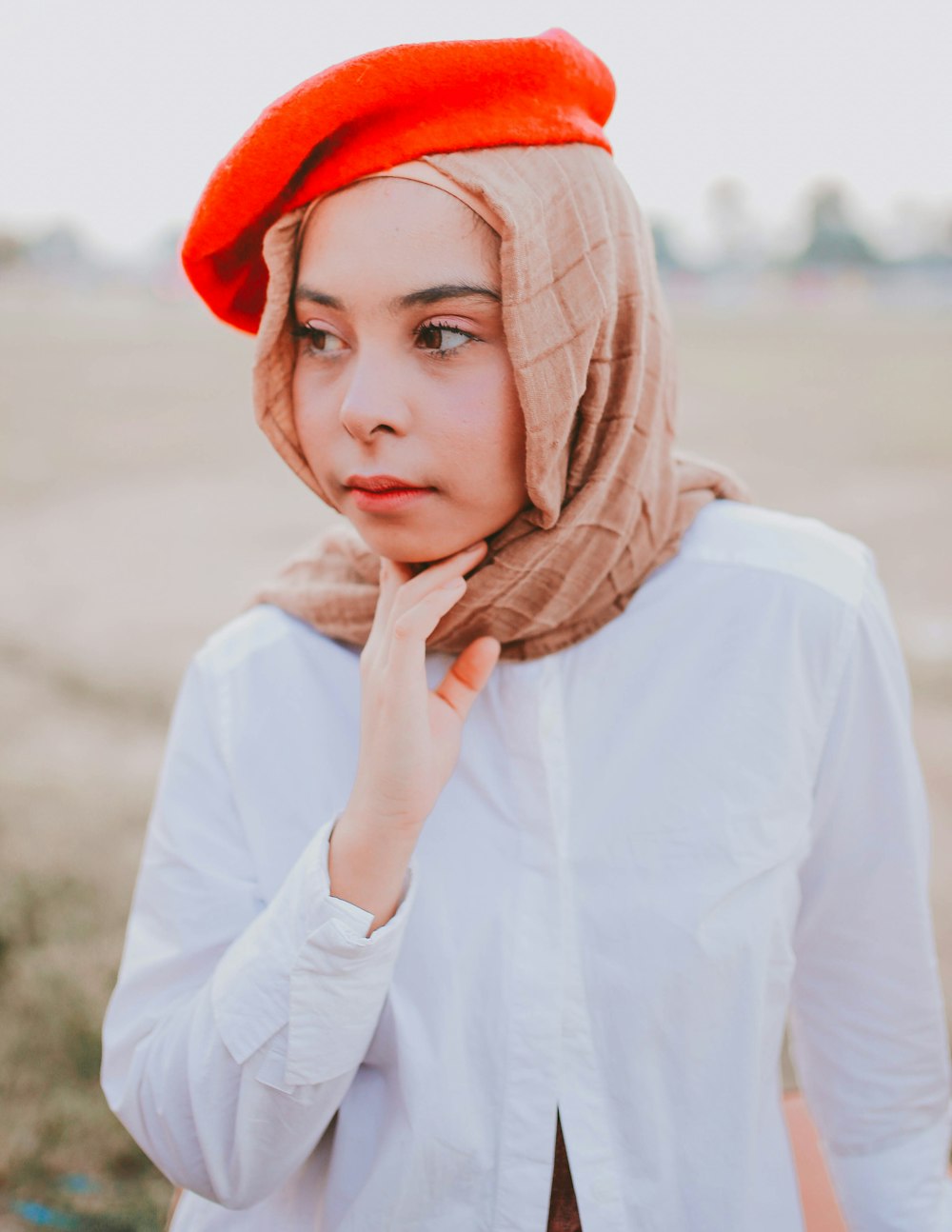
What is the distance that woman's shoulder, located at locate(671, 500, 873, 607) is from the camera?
1.24 meters

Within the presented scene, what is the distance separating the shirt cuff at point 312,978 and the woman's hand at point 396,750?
0.9 inches

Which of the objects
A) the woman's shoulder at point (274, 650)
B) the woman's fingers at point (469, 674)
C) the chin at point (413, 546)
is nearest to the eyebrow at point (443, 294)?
the chin at point (413, 546)

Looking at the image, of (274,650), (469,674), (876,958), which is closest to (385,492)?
(469,674)

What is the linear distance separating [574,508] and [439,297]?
0.90ft

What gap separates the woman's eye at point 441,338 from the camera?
1052 millimetres

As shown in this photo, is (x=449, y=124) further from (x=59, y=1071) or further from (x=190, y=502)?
(x=190, y=502)

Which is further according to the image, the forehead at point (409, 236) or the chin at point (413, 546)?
the chin at point (413, 546)

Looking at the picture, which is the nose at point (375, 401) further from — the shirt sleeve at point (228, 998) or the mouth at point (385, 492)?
the shirt sleeve at point (228, 998)

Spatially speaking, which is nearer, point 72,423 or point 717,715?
point 717,715

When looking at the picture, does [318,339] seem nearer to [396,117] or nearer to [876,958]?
[396,117]

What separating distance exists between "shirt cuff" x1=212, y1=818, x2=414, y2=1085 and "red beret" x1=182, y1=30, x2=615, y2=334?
679mm

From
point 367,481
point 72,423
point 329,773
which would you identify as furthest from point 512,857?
point 72,423

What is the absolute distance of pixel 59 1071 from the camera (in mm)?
2514

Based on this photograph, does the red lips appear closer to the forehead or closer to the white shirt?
the forehead
